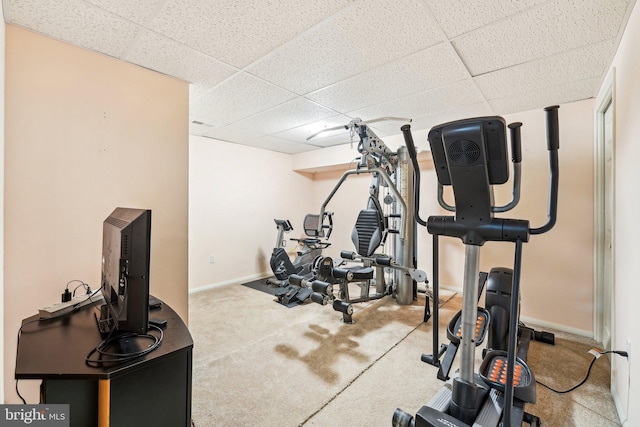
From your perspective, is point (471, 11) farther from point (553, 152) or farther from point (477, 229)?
point (477, 229)

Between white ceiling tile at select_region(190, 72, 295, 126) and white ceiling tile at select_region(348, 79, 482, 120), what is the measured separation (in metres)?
0.87

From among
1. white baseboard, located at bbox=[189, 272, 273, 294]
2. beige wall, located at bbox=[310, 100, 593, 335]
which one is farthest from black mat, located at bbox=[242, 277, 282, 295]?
beige wall, located at bbox=[310, 100, 593, 335]

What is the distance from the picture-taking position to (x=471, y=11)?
1.45 meters

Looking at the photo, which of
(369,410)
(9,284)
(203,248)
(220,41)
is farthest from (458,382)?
(203,248)

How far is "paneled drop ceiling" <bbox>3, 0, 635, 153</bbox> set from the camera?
1.44m

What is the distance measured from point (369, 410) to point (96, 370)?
138 cm

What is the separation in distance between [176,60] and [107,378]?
190cm

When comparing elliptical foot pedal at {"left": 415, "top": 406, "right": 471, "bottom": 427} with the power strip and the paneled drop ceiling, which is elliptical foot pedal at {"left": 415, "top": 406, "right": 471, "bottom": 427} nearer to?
the power strip

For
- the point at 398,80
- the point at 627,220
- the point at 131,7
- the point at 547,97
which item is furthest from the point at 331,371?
the point at 547,97

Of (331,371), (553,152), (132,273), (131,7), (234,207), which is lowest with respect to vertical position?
(331,371)

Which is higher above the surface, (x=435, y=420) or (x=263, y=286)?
(x=435, y=420)

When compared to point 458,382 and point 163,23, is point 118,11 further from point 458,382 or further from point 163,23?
point 458,382

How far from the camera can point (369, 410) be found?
1.63 meters

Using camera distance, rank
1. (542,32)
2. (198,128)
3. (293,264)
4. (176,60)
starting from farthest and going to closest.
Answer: (293,264) → (198,128) → (176,60) → (542,32)
